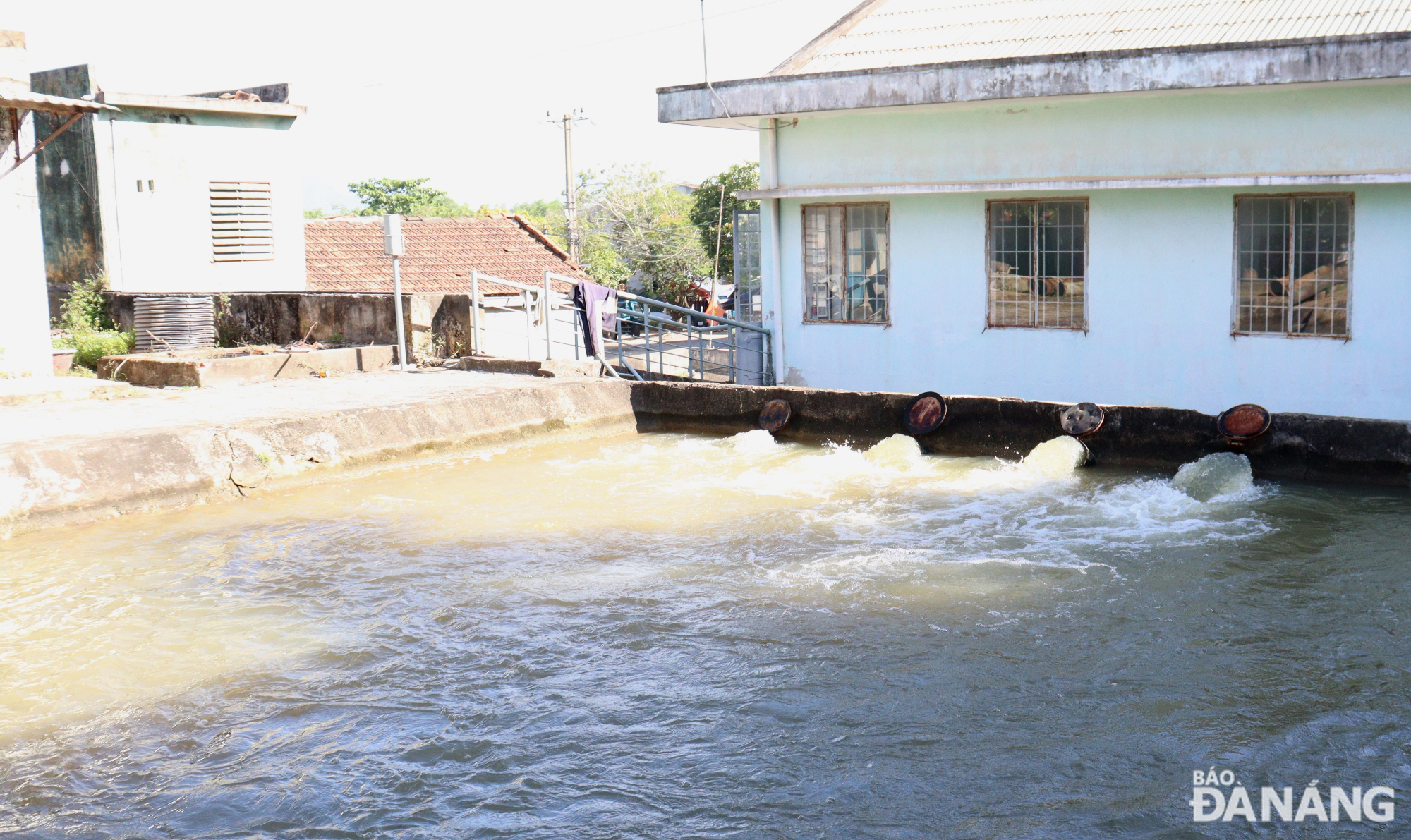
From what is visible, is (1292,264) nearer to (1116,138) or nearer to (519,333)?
(1116,138)

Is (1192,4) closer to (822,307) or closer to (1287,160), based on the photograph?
(1287,160)

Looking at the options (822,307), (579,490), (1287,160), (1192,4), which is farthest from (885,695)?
(1192,4)

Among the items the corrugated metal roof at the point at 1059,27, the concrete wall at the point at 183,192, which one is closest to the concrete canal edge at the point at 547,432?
the corrugated metal roof at the point at 1059,27

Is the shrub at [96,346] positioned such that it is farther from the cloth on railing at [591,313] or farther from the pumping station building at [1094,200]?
the pumping station building at [1094,200]

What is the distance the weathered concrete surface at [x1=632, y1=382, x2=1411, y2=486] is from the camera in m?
8.77

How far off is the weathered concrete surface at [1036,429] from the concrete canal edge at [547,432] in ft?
0.03

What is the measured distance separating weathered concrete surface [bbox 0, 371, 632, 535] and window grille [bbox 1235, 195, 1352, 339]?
6.31 m

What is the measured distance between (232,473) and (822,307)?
7.16m

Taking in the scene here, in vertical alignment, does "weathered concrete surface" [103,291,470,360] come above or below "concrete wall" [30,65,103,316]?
below

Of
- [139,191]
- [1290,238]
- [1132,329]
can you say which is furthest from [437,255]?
[1290,238]

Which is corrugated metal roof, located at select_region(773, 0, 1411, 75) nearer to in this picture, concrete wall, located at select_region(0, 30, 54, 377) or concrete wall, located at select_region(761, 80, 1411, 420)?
concrete wall, located at select_region(761, 80, 1411, 420)

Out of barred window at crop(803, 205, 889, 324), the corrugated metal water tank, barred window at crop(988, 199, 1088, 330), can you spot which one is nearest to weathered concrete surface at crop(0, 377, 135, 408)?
the corrugated metal water tank

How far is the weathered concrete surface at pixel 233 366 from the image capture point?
12156 millimetres

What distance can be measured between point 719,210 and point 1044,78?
29295 millimetres
